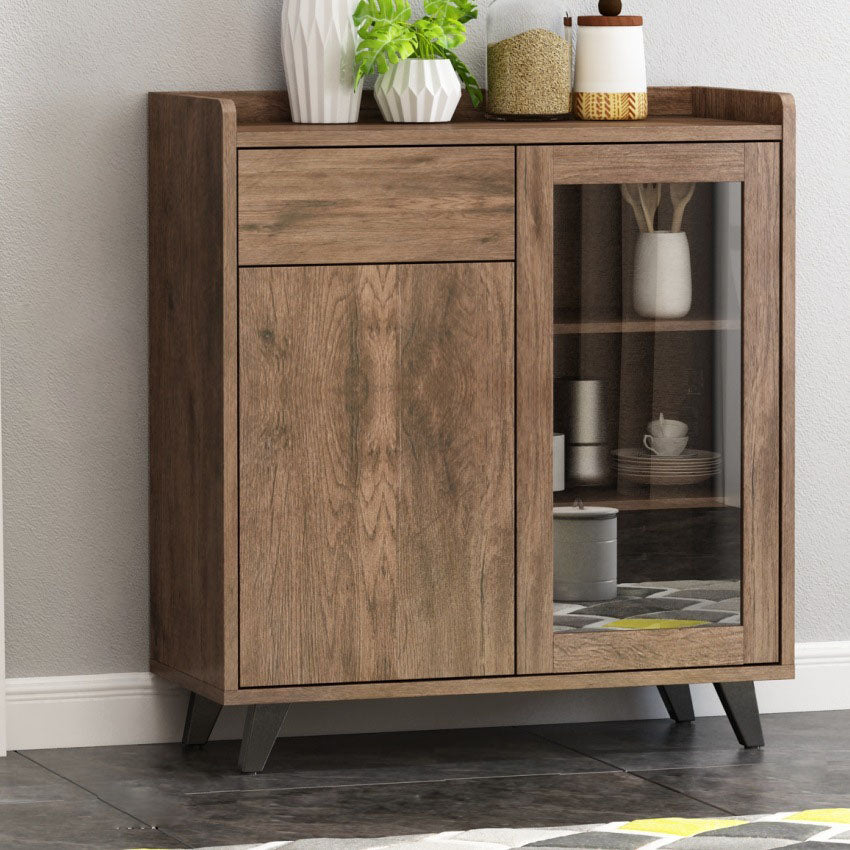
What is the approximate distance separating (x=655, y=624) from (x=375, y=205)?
2.71 feet

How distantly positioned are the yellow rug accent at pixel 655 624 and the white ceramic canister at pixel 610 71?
83 centimetres

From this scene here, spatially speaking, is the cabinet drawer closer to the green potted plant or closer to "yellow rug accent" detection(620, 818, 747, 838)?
the green potted plant

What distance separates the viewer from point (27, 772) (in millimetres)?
2941

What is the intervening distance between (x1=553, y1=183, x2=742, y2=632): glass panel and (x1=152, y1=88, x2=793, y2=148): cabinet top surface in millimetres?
85

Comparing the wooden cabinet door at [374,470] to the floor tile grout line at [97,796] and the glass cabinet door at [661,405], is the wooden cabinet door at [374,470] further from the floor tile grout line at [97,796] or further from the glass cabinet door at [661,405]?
the floor tile grout line at [97,796]

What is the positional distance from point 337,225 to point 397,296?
0.14 m

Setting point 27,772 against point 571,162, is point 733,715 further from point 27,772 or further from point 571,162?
point 27,772

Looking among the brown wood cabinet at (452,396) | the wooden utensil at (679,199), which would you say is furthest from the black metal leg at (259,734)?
the wooden utensil at (679,199)

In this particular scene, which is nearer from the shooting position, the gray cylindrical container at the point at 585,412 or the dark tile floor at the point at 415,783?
the dark tile floor at the point at 415,783

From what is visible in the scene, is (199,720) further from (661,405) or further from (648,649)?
(661,405)

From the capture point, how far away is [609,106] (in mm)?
3016

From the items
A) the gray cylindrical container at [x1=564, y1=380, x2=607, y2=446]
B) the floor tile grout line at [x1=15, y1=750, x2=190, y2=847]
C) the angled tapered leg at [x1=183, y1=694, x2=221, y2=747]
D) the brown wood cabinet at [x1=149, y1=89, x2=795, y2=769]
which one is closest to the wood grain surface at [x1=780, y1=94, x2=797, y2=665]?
the brown wood cabinet at [x1=149, y1=89, x2=795, y2=769]

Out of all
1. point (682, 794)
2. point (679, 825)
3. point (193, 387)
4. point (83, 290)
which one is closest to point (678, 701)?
point (682, 794)

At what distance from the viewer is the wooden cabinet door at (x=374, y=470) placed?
9.14ft
